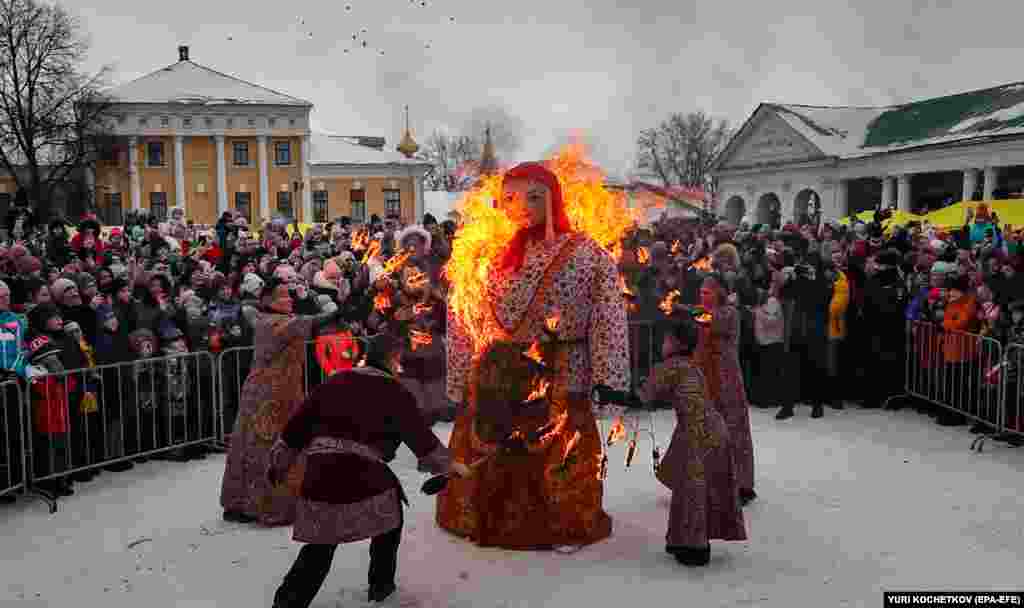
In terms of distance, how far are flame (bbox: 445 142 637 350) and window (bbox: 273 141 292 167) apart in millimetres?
49561

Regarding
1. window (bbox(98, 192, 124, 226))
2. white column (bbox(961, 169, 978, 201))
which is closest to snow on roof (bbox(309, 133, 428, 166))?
window (bbox(98, 192, 124, 226))

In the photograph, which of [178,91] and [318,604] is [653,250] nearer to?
[318,604]

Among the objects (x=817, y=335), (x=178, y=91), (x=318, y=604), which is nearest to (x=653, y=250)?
(x=817, y=335)

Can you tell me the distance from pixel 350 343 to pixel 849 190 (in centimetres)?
4051

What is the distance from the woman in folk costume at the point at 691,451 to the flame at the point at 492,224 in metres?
0.96

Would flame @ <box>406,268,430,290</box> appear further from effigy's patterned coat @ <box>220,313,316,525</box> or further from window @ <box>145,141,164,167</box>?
window @ <box>145,141,164,167</box>

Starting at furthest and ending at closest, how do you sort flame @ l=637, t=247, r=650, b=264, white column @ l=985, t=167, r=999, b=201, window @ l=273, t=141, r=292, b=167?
window @ l=273, t=141, r=292, b=167 → white column @ l=985, t=167, r=999, b=201 → flame @ l=637, t=247, r=650, b=264

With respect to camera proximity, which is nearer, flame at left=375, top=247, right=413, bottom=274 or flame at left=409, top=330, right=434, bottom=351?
flame at left=409, top=330, right=434, bottom=351

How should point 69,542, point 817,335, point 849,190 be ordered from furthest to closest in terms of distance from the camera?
point 849,190, point 817,335, point 69,542

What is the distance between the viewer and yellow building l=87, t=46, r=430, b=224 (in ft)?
166

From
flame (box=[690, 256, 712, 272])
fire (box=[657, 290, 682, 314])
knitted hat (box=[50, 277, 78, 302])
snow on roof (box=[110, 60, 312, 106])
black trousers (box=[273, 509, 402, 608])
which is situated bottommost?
black trousers (box=[273, 509, 402, 608])

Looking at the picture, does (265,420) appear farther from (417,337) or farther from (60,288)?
(60,288)

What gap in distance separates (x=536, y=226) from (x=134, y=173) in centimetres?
5135

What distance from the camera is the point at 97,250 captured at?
12930mm
